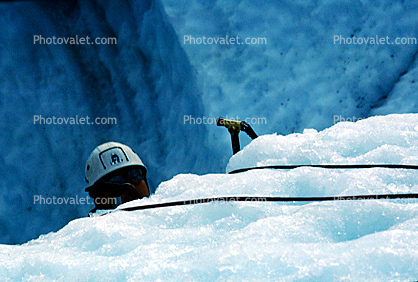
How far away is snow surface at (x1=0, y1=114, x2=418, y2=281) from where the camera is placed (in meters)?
0.85

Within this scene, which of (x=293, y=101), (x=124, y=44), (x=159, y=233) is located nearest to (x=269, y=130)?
(x=293, y=101)

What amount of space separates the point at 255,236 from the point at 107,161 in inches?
80.0

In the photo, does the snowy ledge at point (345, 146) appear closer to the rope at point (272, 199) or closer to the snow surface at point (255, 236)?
the snow surface at point (255, 236)

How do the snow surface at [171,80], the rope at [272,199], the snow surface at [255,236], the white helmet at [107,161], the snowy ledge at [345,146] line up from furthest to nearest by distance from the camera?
1. the snow surface at [171,80]
2. the white helmet at [107,161]
3. the snowy ledge at [345,146]
4. the rope at [272,199]
5. the snow surface at [255,236]

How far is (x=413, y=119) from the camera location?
76.4 inches

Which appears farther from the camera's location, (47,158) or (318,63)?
(47,158)

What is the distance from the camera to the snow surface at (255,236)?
849 mm

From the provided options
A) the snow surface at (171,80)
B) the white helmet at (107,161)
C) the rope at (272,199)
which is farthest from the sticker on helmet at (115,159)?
the rope at (272,199)

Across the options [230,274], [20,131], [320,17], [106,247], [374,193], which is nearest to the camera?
[230,274]

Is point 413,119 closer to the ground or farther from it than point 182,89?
closer to the ground

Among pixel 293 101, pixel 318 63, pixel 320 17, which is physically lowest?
pixel 293 101

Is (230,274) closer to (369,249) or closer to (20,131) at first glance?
(369,249)

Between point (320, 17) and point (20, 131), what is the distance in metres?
3.74

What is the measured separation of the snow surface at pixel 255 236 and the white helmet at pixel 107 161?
1275 millimetres
